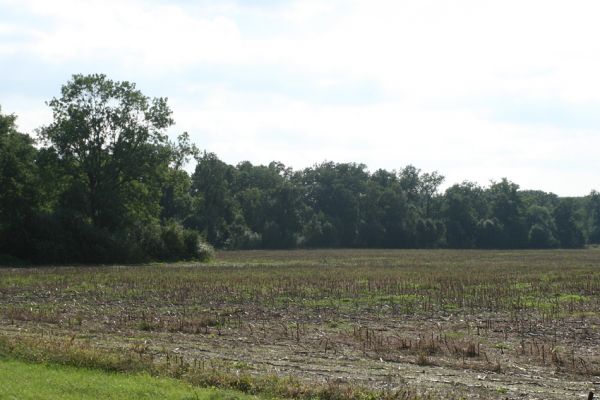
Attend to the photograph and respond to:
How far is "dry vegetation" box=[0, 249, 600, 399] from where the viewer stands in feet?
48.0

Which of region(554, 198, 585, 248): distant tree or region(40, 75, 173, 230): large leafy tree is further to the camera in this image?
region(554, 198, 585, 248): distant tree

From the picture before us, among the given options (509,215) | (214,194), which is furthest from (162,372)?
(509,215)

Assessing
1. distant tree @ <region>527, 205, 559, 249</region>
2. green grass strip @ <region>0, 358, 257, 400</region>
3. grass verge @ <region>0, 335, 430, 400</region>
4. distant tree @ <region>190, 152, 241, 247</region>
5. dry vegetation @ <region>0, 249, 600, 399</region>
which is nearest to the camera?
green grass strip @ <region>0, 358, 257, 400</region>

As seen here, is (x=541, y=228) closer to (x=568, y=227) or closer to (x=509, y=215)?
(x=509, y=215)

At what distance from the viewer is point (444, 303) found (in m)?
30.0

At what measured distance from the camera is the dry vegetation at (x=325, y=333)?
14.6 meters

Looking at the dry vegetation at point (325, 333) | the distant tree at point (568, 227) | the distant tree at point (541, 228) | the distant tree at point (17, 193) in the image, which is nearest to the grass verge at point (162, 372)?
the dry vegetation at point (325, 333)

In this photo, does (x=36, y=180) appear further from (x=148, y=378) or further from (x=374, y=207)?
(x=374, y=207)

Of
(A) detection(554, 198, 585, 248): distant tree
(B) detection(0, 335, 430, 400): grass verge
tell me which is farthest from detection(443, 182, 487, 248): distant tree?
(B) detection(0, 335, 430, 400): grass verge

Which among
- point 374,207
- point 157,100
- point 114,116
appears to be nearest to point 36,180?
point 114,116

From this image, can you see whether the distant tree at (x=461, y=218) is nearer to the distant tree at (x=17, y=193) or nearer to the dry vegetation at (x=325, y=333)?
the distant tree at (x=17, y=193)

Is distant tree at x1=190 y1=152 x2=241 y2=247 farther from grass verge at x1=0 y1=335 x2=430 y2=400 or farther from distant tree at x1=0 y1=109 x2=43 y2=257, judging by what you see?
grass verge at x1=0 y1=335 x2=430 y2=400

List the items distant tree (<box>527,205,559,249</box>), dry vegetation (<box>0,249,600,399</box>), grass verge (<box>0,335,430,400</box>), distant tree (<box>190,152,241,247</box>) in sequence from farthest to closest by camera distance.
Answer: distant tree (<box>527,205,559,249</box>), distant tree (<box>190,152,241,247</box>), dry vegetation (<box>0,249,600,399</box>), grass verge (<box>0,335,430,400</box>)

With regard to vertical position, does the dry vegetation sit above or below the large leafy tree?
below
